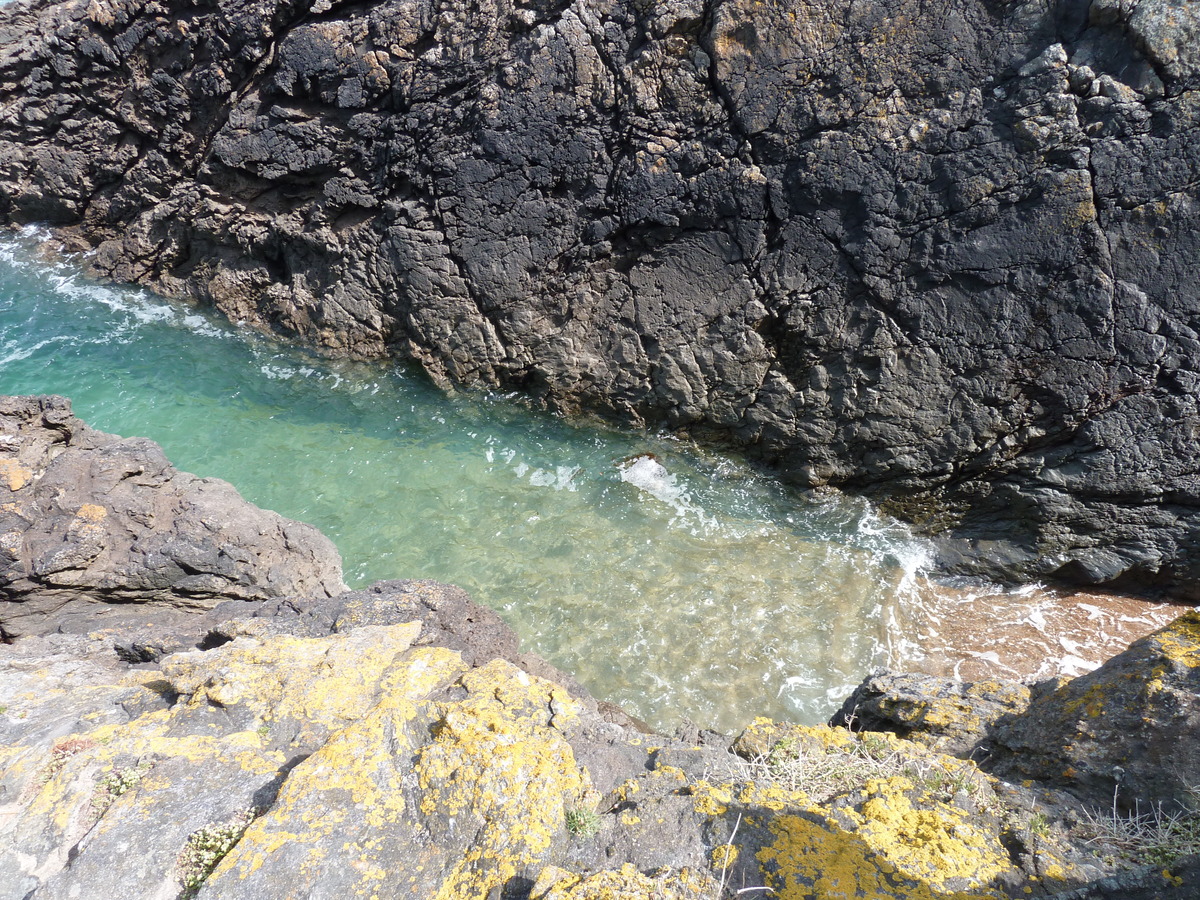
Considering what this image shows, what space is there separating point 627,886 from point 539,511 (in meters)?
6.38

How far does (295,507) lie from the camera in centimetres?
888

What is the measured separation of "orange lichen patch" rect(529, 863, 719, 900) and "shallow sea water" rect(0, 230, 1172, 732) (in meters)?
3.89

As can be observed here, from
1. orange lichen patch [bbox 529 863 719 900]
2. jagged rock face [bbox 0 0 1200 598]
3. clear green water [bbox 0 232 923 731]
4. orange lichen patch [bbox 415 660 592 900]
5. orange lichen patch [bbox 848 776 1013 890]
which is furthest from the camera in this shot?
clear green water [bbox 0 232 923 731]

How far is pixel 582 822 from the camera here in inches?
125

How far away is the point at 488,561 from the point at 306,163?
23.6 ft

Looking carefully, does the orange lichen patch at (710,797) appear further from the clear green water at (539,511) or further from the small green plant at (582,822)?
the clear green water at (539,511)

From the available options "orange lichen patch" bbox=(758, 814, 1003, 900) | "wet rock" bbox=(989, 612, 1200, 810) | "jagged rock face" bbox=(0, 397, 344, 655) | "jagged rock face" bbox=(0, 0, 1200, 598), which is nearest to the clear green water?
"jagged rock face" bbox=(0, 0, 1200, 598)

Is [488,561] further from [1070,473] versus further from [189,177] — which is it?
[189,177]

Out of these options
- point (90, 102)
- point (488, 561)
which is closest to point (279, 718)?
point (488, 561)

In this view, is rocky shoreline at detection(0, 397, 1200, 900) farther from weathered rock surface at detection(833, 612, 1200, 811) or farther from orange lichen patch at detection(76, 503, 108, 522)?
orange lichen patch at detection(76, 503, 108, 522)

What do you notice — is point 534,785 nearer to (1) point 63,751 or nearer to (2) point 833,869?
(2) point 833,869

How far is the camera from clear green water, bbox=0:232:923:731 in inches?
281

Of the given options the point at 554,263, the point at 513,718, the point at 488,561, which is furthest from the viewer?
the point at 554,263

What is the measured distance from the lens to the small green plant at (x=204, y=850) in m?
2.91
